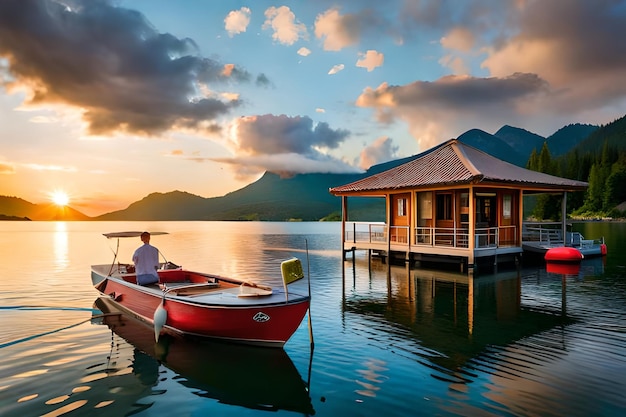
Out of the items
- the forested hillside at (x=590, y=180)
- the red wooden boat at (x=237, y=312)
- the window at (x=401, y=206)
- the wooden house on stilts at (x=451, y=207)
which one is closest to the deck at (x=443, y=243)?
the wooden house on stilts at (x=451, y=207)

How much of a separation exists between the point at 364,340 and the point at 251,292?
9.55ft

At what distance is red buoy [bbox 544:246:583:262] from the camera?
22.5 m

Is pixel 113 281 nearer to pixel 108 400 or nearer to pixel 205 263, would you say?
pixel 108 400

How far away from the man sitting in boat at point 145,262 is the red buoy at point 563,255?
2080 cm

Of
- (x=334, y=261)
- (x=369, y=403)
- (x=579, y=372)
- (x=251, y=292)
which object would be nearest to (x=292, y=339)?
(x=251, y=292)

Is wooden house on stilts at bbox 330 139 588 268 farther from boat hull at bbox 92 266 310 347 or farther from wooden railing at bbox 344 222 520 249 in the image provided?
boat hull at bbox 92 266 310 347

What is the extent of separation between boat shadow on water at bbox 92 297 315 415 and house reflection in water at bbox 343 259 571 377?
291 centimetres

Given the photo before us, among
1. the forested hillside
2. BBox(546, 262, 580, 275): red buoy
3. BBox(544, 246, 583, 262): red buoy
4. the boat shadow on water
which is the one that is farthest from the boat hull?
the forested hillside

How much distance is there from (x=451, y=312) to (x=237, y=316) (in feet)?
23.2

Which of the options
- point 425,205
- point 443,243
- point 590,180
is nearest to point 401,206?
point 425,205

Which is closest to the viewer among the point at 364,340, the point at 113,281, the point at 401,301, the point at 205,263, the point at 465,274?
the point at 364,340

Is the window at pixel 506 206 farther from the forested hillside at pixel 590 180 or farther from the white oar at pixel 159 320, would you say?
the forested hillside at pixel 590 180

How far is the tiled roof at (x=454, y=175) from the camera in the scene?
20.5 meters

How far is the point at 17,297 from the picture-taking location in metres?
16.8
